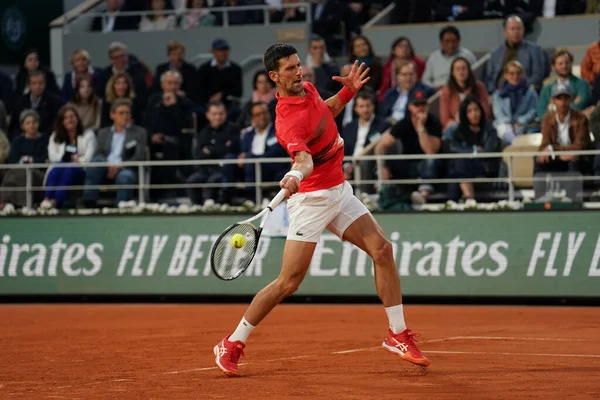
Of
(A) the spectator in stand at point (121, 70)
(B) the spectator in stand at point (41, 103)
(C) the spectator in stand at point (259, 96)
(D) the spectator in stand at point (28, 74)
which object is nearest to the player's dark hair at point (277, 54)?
(C) the spectator in stand at point (259, 96)

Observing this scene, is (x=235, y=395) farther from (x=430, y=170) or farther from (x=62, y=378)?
(x=430, y=170)

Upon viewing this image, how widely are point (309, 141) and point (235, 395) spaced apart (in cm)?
192

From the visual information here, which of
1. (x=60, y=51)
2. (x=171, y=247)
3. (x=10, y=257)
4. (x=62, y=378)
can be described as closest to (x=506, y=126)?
(x=171, y=247)

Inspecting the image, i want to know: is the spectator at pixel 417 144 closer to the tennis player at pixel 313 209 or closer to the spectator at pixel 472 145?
the spectator at pixel 472 145

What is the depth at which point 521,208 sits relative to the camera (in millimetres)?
13883

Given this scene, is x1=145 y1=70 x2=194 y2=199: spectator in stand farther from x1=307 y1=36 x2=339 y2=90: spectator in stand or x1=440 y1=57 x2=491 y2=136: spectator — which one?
x1=440 y1=57 x2=491 y2=136: spectator

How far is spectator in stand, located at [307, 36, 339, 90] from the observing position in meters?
17.3

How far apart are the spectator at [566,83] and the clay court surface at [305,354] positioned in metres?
3.16

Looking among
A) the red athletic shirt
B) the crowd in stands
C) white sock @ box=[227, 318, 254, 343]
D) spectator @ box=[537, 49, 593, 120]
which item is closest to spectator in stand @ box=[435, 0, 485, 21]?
the crowd in stands

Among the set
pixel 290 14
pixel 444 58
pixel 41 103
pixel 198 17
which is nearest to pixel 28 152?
pixel 41 103

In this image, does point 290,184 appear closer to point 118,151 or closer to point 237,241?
point 237,241

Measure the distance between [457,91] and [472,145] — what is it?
133 cm

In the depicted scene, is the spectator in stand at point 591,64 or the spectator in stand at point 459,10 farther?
the spectator in stand at point 459,10

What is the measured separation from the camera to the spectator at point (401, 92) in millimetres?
15984
